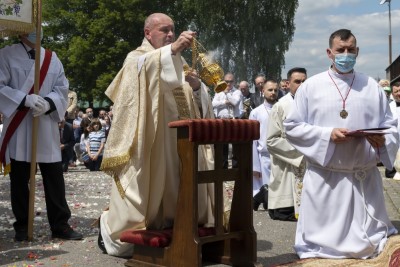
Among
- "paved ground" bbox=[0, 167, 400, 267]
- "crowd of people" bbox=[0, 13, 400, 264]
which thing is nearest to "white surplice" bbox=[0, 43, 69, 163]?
"paved ground" bbox=[0, 167, 400, 267]

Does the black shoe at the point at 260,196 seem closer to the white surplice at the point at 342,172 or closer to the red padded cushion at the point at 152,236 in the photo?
the white surplice at the point at 342,172

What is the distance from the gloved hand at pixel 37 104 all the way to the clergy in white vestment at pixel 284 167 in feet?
10.0

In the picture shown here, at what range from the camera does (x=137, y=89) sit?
19.0ft

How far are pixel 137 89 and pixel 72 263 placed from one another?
156 cm

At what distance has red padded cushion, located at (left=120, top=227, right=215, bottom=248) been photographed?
5415 millimetres

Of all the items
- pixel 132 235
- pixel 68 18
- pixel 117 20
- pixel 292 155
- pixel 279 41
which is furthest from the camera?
pixel 68 18

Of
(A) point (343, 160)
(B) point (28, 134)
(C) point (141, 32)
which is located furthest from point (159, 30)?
(C) point (141, 32)

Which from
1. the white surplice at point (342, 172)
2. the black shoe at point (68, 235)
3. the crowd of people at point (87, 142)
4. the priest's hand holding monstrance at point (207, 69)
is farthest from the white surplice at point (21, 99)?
the crowd of people at point (87, 142)

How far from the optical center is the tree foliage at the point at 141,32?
36.8 meters

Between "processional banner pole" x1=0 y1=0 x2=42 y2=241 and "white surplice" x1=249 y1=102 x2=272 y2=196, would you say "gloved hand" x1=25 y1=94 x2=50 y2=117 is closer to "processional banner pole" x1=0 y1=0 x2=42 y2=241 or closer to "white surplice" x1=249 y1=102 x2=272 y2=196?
"processional banner pole" x1=0 y1=0 x2=42 y2=241

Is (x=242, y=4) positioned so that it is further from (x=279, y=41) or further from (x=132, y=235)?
(x=132, y=235)

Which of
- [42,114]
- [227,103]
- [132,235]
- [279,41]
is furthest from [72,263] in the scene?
[279,41]

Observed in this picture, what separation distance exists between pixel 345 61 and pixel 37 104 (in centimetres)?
292

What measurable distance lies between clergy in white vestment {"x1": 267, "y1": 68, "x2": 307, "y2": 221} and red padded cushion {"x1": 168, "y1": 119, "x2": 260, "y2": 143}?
3001 mm
